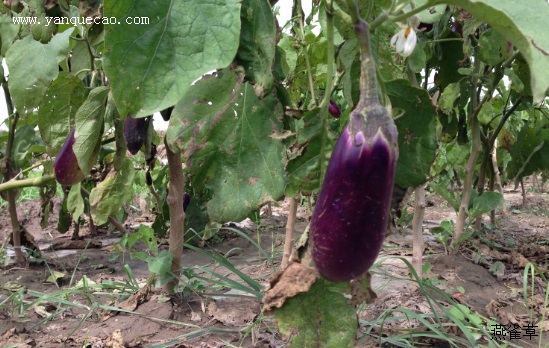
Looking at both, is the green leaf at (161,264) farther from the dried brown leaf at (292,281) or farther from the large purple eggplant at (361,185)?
the large purple eggplant at (361,185)

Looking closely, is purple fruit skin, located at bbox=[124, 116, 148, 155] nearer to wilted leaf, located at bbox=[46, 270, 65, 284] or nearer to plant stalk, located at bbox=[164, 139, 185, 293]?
plant stalk, located at bbox=[164, 139, 185, 293]

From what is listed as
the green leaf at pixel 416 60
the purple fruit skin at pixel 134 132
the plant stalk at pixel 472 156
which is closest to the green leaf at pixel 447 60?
the plant stalk at pixel 472 156

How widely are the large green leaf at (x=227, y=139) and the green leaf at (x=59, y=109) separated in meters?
0.43

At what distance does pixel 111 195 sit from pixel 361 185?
0.82 metres

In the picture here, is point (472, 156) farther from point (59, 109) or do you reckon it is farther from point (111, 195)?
point (59, 109)

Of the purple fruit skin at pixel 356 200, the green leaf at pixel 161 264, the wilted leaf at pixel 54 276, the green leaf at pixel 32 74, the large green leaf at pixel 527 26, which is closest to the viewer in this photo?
the large green leaf at pixel 527 26

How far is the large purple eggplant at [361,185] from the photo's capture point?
457 mm

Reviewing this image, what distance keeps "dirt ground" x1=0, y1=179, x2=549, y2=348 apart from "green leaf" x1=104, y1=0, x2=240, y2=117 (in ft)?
2.03

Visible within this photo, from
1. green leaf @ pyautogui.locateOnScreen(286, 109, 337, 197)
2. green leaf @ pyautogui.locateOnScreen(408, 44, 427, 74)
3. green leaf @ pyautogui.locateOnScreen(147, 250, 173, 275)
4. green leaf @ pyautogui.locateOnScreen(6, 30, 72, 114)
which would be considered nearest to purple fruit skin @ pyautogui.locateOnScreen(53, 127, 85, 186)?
green leaf @ pyautogui.locateOnScreen(6, 30, 72, 114)

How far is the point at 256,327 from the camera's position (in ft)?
3.60

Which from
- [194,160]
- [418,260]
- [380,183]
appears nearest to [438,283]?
[418,260]

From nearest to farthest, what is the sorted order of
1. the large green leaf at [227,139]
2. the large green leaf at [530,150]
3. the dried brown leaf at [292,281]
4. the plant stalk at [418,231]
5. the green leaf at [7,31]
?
the dried brown leaf at [292,281], the large green leaf at [227,139], the green leaf at [7,31], the plant stalk at [418,231], the large green leaf at [530,150]

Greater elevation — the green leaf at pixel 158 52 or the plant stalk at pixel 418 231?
the green leaf at pixel 158 52

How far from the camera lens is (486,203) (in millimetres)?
1861
